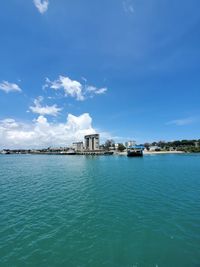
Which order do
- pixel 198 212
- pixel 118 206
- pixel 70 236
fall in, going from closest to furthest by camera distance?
1. pixel 70 236
2. pixel 198 212
3. pixel 118 206

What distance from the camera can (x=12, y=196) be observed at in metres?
26.9

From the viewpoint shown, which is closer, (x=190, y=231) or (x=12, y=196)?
(x=190, y=231)

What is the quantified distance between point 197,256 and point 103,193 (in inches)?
712

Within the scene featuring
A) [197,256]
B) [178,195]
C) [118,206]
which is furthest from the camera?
[178,195]

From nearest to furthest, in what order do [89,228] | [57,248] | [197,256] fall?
[197,256]
[57,248]
[89,228]

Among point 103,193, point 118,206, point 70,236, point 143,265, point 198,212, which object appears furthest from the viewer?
point 103,193

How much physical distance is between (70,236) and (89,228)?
195 centimetres

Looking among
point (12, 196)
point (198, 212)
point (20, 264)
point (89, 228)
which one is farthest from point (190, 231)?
point (12, 196)

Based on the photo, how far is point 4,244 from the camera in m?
13.3

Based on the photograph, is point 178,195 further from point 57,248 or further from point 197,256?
point 57,248

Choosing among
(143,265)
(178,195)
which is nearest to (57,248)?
(143,265)

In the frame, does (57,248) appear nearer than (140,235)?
Yes

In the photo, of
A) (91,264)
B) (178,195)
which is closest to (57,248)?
(91,264)

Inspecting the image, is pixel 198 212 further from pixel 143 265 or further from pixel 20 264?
pixel 20 264
